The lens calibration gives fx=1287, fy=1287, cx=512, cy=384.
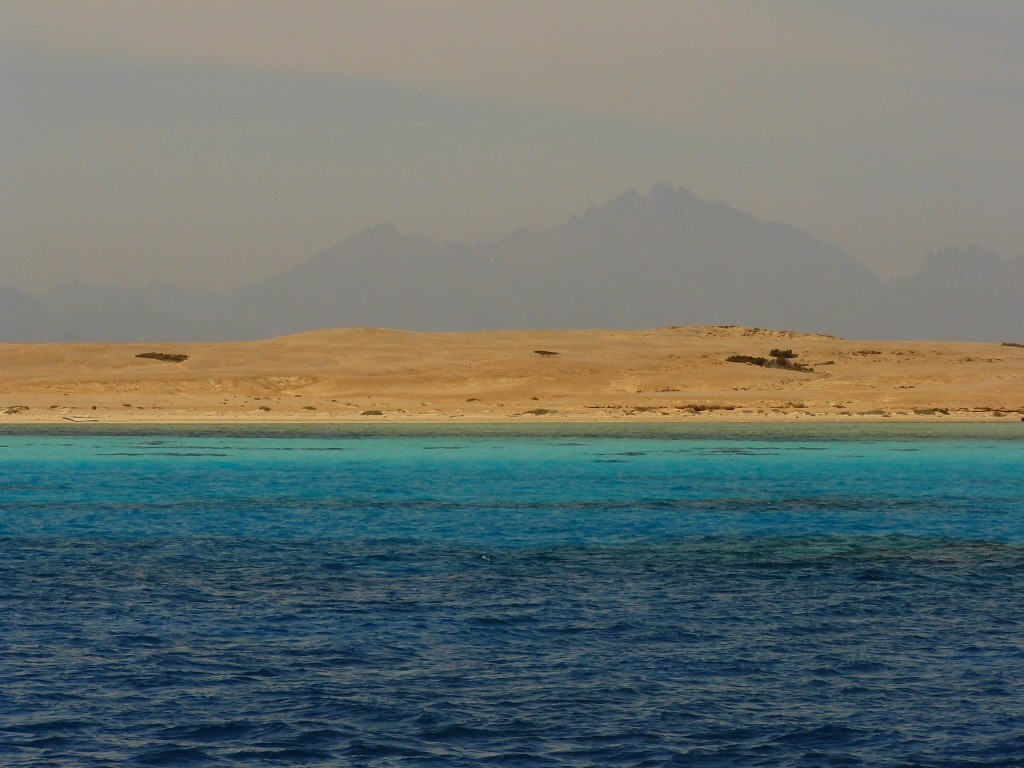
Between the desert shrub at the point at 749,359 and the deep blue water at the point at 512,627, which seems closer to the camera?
the deep blue water at the point at 512,627

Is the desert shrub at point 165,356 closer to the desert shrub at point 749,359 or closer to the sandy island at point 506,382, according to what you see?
the sandy island at point 506,382

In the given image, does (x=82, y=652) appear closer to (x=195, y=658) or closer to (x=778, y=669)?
(x=195, y=658)

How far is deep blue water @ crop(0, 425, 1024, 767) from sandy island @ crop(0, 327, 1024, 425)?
44649 millimetres

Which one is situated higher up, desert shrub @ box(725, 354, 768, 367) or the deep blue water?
desert shrub @ box(725, 354, 768, 367)

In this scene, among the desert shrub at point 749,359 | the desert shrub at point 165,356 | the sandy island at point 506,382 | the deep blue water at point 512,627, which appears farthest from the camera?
the desert shrub at point 749,359

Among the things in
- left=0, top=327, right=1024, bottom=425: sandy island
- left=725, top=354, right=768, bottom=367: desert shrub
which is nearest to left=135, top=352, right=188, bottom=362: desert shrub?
left=0, top=327, right=1024, bottom=425: sandy island

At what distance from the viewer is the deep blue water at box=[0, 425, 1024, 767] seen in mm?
14344

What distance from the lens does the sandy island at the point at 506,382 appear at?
86188 mm

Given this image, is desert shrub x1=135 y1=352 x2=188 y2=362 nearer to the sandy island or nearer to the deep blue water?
the sandy island

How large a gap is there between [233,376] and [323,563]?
260 feet

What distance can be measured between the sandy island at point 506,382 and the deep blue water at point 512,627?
4465cm

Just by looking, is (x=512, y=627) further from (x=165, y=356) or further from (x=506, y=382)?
(x=165, y=356)

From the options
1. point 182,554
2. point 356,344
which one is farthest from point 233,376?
point 182,554

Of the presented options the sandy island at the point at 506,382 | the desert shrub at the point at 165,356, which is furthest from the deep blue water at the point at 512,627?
the desert shrub at the point at 165,356
